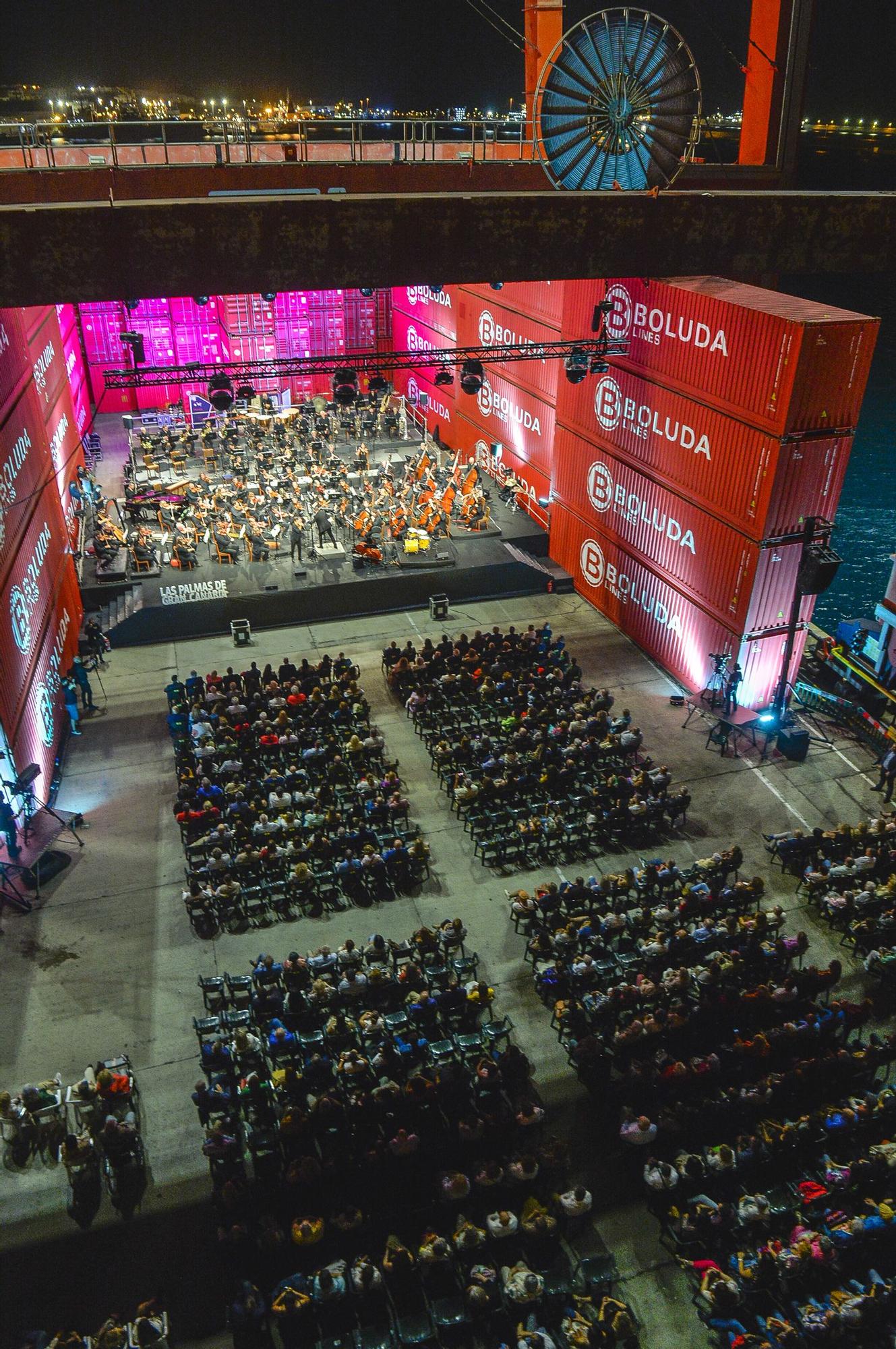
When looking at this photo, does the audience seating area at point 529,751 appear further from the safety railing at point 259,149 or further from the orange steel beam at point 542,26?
the orange steel beam at point 542,26

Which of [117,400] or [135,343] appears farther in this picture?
[117,400]

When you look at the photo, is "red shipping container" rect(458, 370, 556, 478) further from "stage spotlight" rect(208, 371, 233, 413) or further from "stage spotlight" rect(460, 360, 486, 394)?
"stage spotlight" rect(208, 371, 233, 413)

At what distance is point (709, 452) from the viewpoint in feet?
66.0

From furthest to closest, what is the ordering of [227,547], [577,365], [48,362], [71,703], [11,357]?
[227,547]
[48,362]
[577,365]
[71,703]
[11,357]

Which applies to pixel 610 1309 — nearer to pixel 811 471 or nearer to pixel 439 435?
pixel 811 471

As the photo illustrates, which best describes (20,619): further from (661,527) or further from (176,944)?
(661,527)

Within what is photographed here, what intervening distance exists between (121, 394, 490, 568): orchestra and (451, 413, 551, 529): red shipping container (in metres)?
0.75

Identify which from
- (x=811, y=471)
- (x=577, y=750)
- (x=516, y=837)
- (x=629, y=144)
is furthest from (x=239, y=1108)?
(x=629, y=144)

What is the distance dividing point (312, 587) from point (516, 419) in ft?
31.8

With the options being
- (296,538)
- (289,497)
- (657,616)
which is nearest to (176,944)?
(296,538)

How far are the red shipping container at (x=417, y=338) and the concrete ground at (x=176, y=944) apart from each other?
16191 mm

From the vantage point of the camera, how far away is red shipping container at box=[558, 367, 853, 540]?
18469 millimetres

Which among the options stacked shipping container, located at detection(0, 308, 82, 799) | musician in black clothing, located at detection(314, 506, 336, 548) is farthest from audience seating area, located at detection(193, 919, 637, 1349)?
musician in black clothing, located at detection(314, 506, 336, 548)

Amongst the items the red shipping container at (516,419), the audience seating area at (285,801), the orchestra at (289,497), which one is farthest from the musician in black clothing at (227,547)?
the red shipping container at (516,419)
